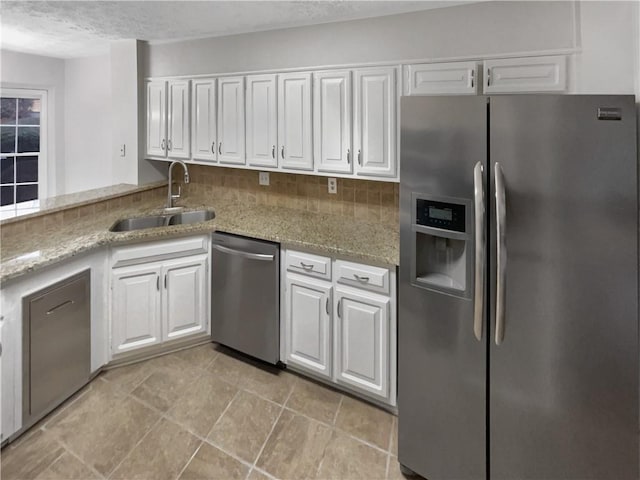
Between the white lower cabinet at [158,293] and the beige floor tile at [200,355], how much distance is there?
0.50 ft

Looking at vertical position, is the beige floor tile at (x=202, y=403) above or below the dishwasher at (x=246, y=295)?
below

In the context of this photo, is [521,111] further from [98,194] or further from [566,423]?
[98,194]

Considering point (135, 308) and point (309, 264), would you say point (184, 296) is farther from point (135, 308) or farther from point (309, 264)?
point (309, 264)

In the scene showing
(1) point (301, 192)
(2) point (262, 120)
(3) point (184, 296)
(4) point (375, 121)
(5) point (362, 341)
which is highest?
(2) point (262, 120)

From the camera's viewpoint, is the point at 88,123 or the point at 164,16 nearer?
the point at 164,16

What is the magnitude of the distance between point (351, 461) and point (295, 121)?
2120 mm

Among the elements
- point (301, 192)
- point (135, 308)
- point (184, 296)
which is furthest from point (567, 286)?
point (135, 308)

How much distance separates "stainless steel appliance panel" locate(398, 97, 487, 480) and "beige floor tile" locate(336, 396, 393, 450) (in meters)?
0.28

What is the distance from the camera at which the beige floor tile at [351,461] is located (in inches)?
69.3

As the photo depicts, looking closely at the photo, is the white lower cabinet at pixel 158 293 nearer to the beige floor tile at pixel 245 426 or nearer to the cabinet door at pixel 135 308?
the cabinet door at pixel 135 308

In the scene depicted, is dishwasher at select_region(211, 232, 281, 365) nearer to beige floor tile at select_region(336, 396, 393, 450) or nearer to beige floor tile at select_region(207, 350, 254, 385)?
beige floor tile at select_region(207, 350, 254, 385)

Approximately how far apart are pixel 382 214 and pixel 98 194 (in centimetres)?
229

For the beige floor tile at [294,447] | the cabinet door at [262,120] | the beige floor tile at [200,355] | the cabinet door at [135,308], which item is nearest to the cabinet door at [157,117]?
the cabinet door at [262,120]

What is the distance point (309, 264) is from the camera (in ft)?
7.54
